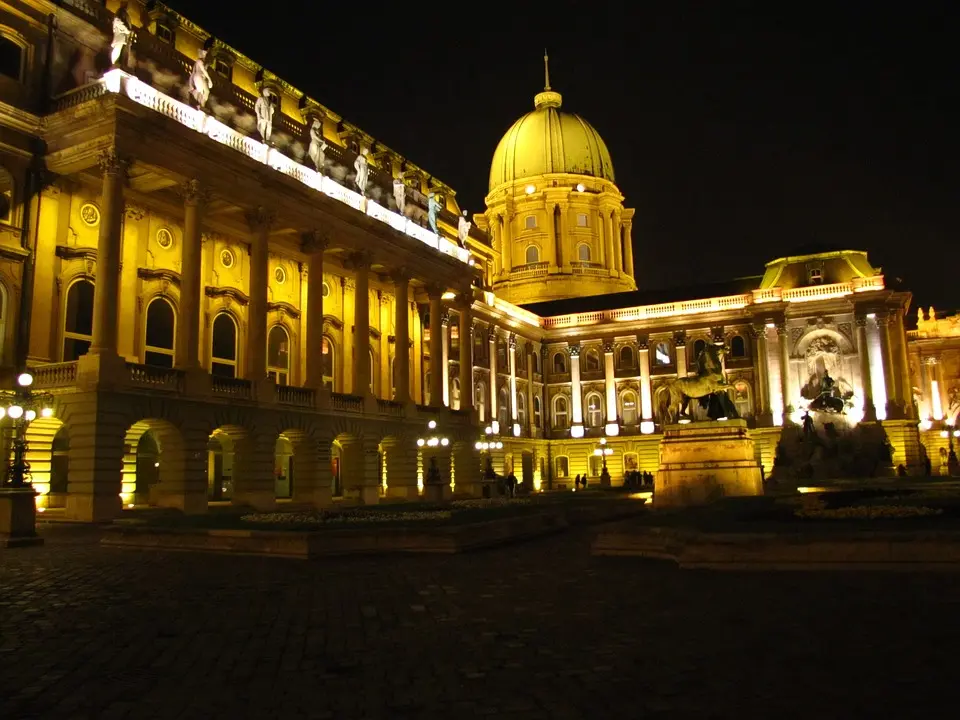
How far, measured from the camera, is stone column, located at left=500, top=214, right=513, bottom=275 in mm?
103062

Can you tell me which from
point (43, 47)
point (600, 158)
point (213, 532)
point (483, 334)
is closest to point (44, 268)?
point (43, 47)

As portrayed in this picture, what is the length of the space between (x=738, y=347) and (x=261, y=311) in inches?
2149

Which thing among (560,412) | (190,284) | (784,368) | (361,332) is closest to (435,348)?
(361,332)

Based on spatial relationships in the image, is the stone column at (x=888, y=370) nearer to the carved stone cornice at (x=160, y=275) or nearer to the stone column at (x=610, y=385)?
the stone column at (x=610, y=385)

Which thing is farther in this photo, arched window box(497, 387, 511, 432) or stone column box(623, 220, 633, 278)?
stone column box(623, 220, 633, 278)

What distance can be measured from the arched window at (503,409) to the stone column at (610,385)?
452 inches

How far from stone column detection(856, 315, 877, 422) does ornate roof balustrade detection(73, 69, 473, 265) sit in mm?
40066

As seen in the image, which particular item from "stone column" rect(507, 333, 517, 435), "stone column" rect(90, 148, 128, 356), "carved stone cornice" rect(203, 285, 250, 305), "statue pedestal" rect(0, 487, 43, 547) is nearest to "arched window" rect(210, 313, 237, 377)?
"carved stone cornice" rect(203, 285, 250, 305)

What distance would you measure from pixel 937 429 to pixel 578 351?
1516 inches

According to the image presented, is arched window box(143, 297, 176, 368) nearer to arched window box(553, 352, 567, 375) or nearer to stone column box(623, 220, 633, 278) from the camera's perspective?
arched window box(553, 352, 567, 375)

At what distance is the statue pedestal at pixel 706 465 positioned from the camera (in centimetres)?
3128

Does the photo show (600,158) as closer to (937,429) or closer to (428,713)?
(937,429)

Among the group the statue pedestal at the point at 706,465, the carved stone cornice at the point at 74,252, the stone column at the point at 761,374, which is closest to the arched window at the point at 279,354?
the carved stone cornice at the point at 74,252

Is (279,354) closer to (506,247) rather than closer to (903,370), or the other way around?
(903,370)
